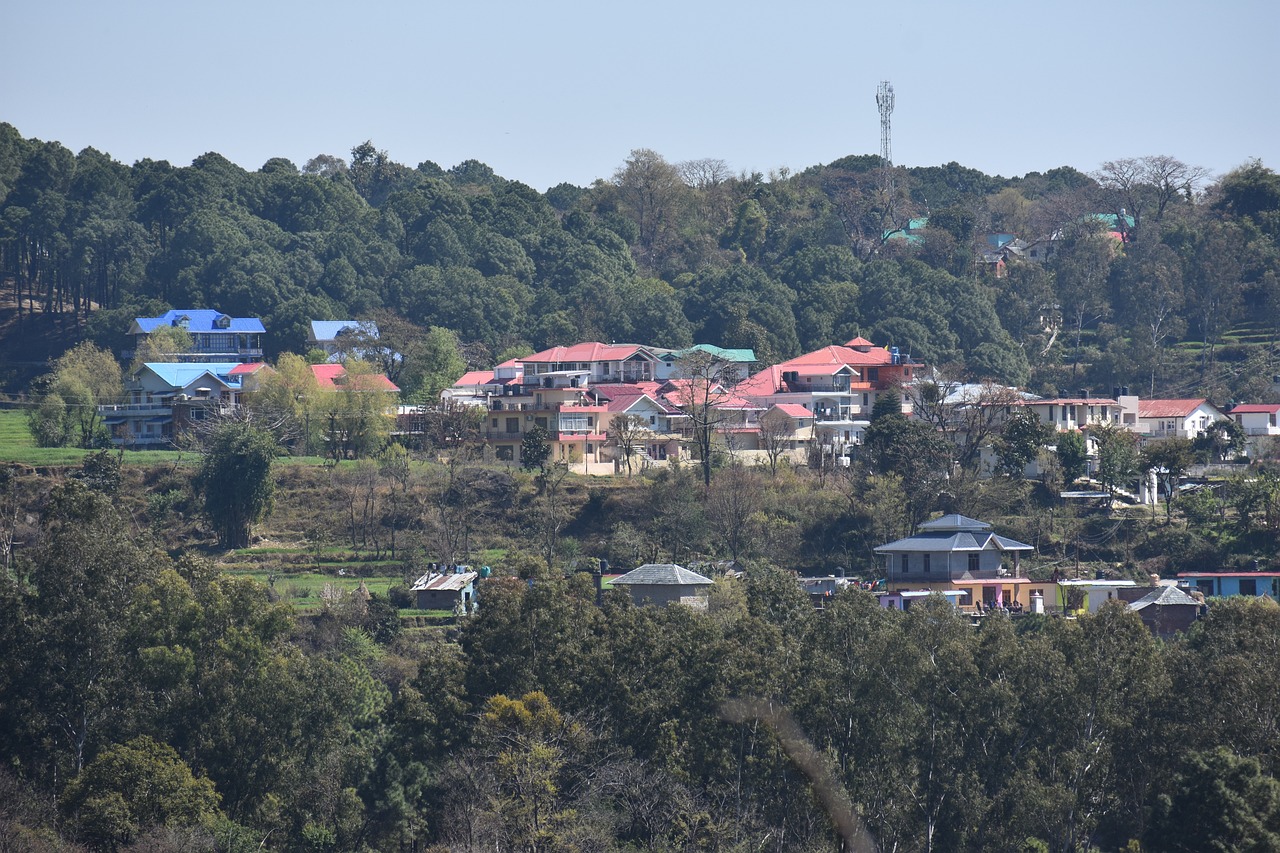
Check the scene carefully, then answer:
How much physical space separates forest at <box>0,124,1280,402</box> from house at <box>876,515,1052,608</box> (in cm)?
1644

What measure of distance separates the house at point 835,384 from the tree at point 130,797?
90.7 ft

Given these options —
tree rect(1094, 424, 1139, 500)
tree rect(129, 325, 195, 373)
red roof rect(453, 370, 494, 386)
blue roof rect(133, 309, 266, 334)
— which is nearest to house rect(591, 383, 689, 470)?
red roof rect(453, 370, 494, 386)

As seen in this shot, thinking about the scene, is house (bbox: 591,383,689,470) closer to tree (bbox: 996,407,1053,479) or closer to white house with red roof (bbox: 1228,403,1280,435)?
tree (bbox: 996,407,1053,479)

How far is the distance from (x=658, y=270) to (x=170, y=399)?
21.8m

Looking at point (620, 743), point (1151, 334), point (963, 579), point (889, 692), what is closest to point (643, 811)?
point (620, 743)

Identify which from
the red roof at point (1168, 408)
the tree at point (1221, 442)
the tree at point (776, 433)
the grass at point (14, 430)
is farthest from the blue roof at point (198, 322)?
the tree at point (1221, 442)

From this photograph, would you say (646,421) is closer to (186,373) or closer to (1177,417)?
(186,373)

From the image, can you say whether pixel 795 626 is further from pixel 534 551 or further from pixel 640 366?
pixel 640 366

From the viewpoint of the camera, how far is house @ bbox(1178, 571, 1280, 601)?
37594 mm

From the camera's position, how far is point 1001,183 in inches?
3258

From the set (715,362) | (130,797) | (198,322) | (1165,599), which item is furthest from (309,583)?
(198,322)

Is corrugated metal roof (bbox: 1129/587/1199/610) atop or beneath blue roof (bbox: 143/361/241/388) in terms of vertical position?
beneath

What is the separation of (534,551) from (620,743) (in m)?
16.0

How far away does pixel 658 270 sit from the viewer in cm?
6838
